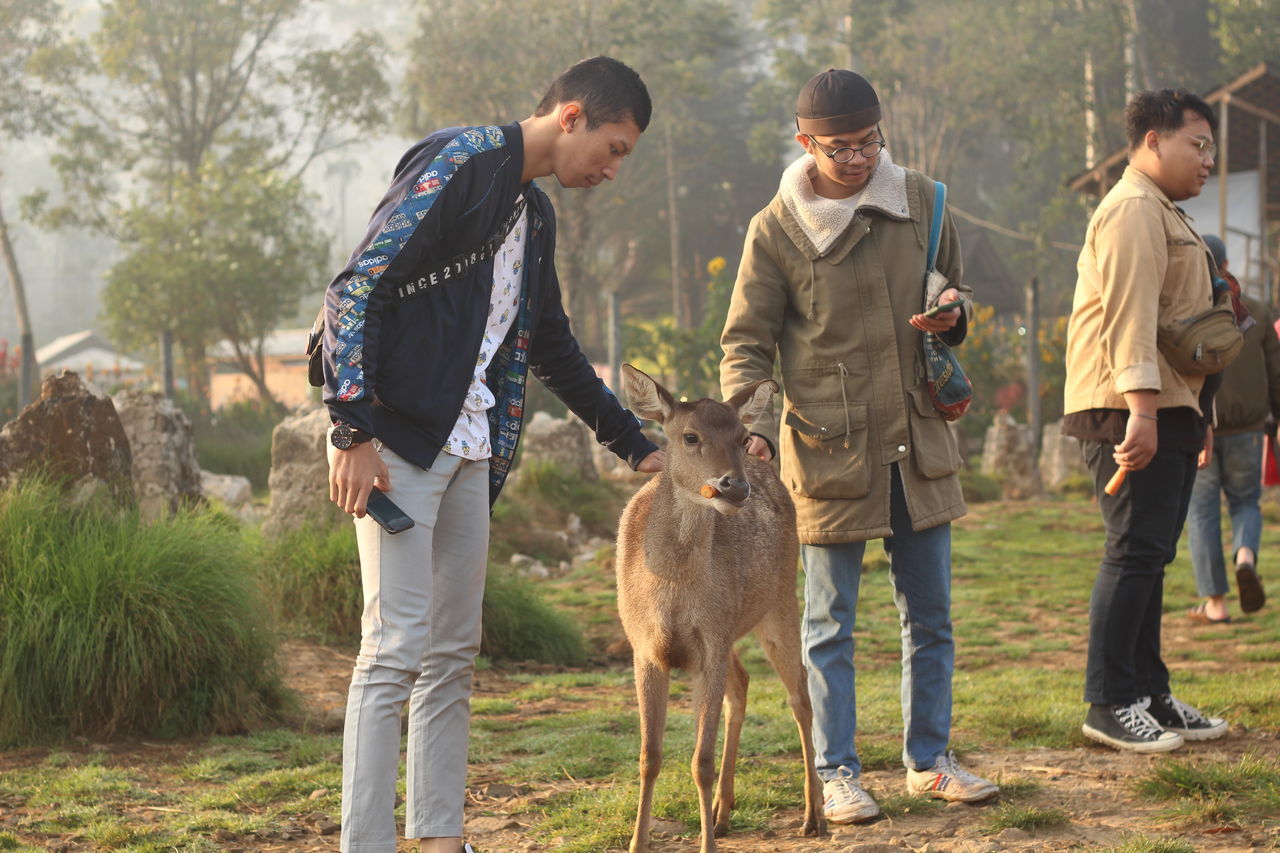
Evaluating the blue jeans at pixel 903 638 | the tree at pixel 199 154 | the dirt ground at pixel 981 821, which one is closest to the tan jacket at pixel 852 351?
the blue jeans at pixel 903 638

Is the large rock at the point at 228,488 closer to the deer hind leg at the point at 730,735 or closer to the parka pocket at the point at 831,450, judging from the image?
the deer hind leg at the point at 730,735

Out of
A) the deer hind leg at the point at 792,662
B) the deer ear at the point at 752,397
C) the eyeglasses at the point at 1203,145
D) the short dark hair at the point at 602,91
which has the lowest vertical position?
the deer hind leg at the point at 792,662

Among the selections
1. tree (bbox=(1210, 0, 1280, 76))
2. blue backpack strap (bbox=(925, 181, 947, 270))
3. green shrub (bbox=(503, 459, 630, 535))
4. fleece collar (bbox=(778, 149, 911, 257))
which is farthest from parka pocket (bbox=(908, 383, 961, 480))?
tree (bbox=(1210, 0, 1280, 76))

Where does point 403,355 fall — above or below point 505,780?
above

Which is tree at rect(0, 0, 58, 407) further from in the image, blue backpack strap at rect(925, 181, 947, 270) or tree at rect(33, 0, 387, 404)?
blue backpack strap at rect(925, 181, 947, 270)

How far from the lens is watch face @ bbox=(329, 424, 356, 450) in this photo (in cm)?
331

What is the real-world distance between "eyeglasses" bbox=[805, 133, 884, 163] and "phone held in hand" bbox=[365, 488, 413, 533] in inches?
78.0

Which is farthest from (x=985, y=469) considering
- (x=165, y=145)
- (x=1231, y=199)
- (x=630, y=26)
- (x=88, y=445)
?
(x=165, y=145)

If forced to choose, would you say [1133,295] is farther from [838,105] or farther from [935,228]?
[838,105]

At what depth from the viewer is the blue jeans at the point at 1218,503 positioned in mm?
8141

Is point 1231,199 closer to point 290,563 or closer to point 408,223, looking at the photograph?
point 290,563

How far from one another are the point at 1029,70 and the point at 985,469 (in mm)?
19426

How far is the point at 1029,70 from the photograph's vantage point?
32594 mm

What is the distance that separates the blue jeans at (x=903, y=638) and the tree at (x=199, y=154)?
66.6 feet
